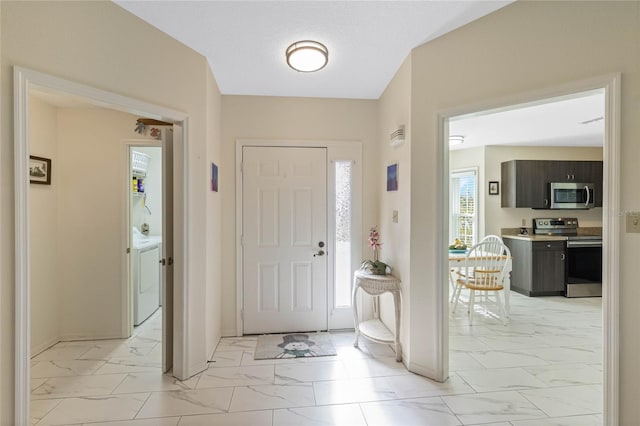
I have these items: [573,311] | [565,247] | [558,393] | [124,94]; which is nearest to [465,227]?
[565,247]

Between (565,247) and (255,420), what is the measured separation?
16.5 feet

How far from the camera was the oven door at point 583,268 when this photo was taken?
180 inches

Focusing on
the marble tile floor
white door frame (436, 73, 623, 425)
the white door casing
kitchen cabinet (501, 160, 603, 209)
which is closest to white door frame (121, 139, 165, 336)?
the marble tile floor

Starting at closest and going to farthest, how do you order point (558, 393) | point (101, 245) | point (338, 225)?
point (558, 393) < point (101, 245) < point (338, 225)

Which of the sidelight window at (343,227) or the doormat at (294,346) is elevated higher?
the sidelight window at (343,227)

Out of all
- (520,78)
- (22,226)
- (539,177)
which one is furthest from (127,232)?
(539,177)

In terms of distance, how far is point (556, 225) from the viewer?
17.1 ft

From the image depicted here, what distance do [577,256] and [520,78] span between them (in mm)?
4325

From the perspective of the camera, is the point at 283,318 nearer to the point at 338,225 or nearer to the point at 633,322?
the point at 338,225

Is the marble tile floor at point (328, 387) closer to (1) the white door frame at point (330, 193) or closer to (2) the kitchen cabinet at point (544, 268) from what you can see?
(1) the white door frame at point (330, 193)

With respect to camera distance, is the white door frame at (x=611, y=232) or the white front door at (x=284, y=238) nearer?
the white door frame at (x=611, y=232)

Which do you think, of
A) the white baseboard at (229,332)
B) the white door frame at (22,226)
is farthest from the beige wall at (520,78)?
the white door frame at (22,226)

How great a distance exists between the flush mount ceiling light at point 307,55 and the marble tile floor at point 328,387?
2482mm

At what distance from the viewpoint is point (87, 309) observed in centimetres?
310
